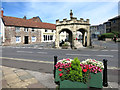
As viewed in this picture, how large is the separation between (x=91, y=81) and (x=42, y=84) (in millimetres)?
2122

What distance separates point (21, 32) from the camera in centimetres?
2930

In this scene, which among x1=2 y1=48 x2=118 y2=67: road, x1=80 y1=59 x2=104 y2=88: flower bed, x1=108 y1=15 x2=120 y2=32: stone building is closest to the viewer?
x1=80 y1=59 x2=104 y2=88: flower bed

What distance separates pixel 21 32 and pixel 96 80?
100ft

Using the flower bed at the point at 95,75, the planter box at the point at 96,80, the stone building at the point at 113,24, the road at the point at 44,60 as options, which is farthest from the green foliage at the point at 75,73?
the stone building at the point at 113,24

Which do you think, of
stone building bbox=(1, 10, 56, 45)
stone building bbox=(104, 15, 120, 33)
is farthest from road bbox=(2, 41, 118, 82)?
stone building bbox=(104, 15, 120, 33)

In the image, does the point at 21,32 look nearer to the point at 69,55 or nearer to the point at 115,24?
the point at 69,55

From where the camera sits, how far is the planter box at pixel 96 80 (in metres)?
3.25

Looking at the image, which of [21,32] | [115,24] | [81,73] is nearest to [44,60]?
[81,73]

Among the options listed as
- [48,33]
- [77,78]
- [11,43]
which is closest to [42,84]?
[77,78]

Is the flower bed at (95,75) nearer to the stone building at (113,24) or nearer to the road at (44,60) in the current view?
the road at (44,60)

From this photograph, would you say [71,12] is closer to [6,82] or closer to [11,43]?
[6,82]

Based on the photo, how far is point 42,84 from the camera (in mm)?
3795

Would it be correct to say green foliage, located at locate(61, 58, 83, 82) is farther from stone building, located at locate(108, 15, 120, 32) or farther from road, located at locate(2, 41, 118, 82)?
stone building, located at locate(108, 15, 120, 32)

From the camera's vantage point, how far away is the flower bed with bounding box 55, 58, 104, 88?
303 centimetres
